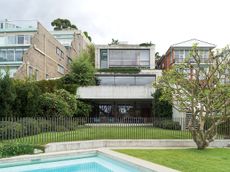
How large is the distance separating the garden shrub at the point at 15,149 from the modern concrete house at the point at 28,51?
20.3 metres

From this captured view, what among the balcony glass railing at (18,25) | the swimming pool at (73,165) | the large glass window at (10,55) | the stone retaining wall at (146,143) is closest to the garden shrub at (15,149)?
the swimming pool at (73,165)

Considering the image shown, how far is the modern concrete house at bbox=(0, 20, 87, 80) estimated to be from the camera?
135 feet

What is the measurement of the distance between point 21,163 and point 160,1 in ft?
36.6

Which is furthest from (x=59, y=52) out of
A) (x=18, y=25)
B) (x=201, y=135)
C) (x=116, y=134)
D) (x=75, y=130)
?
(x=201, y=135)

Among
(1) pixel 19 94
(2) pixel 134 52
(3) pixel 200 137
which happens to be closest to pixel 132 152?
(3) pixel 200 137

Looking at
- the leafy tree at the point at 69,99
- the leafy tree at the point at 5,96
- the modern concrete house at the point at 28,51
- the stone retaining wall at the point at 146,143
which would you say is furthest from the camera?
the modern concrete house at the point at 28,51

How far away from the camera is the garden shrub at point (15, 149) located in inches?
699

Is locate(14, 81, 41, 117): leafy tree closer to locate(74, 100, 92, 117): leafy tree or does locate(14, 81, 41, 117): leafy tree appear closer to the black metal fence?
the black metal fence

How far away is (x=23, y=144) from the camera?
18.6 m

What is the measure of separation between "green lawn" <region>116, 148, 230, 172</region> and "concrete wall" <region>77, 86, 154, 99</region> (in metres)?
18.0

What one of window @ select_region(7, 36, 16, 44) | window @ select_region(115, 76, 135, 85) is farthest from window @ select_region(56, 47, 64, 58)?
window @ select_region(115, 76, 135, 85)

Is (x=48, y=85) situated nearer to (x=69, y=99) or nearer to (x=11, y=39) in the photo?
(x=69, y=99)

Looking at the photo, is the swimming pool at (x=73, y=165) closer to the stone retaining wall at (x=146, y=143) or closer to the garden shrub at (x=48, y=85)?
the stone retaining wall at (x=146, y=143)

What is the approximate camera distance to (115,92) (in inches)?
1495
